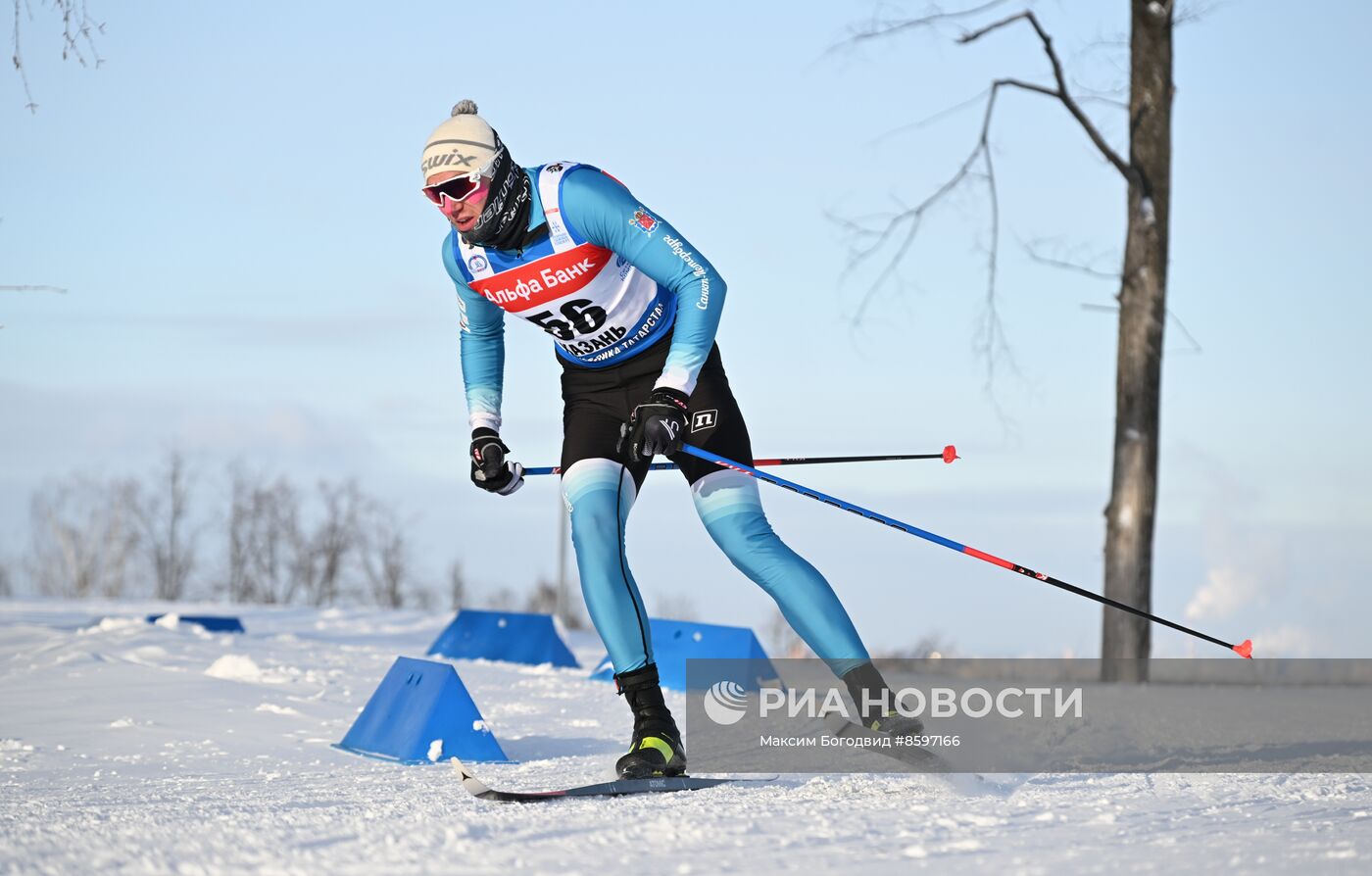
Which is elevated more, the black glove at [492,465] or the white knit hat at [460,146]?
the white knit hat at [460,146]

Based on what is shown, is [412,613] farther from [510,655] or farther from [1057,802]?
[1057,802]

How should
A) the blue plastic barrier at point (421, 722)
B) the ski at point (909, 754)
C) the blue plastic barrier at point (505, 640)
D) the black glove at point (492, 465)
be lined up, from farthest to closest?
the blue plastic barrier at point (505, 640) < the blue plastic barrier at point (421, 722) < the black glove at point (492, 465) < the ski at point (909, 754)

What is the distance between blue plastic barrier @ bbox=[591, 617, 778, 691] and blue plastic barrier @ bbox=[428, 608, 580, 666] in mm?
652

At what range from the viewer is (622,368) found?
404cm

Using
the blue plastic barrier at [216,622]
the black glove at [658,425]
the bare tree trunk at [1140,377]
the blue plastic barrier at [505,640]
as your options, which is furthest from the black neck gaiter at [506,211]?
the bare tree trunk at [1140,377]

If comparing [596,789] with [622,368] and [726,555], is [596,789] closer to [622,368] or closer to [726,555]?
[726,555]

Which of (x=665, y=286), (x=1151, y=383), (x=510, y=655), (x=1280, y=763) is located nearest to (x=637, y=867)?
(x=665, y=286)

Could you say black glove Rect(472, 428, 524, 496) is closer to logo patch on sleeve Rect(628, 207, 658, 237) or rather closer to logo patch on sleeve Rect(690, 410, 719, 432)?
logo patch on sleeve Rect(690, 410, 719, 432)

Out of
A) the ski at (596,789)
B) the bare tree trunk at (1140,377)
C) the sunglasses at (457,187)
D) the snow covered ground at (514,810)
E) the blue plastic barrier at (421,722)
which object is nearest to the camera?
the snow covered ground at (514,810)

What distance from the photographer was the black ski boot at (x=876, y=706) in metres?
3.54

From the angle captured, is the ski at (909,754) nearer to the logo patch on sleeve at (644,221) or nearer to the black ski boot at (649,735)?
the black ski boot at (649,735)

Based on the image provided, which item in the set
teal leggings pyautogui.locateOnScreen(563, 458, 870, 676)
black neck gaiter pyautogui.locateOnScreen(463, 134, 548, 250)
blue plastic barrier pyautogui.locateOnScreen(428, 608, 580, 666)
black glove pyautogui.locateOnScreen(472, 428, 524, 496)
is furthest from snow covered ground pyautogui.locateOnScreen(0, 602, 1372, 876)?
blue plastic barrier pyautogui.locateOnScreen(428, 608, 580, 666)

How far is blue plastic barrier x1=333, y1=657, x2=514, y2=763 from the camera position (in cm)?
469

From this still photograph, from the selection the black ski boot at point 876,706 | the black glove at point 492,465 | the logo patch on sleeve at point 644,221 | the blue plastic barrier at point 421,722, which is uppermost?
the logo patch on sleeve at point 644,221
